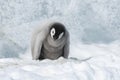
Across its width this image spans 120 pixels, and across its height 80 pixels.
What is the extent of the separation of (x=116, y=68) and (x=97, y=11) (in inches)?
412

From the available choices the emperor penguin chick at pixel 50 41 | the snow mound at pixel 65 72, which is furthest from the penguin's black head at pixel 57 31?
the snow mound at pixel 65 72

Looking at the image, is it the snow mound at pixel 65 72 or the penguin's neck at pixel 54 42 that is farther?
the penguin's neck at pixel 54 42

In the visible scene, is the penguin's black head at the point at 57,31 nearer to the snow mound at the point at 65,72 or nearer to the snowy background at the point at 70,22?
the snow mound at the point at 65,72

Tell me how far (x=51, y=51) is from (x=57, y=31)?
460 mm

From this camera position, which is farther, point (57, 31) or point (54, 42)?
point (54, 42)

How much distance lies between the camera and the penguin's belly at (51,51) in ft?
23.2

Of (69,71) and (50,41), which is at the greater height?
(69,71)

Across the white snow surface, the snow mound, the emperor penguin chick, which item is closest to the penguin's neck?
the emperor penguin chick

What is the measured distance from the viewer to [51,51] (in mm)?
7109

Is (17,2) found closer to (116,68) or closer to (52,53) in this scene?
(52,53)

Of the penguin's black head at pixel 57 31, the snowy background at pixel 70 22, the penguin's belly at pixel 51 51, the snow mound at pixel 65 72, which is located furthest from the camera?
the snowy background at pixel 70 22

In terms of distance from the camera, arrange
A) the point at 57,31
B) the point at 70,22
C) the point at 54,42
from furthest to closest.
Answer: the point at 70,22
the point at 54,42
the point at 57,31

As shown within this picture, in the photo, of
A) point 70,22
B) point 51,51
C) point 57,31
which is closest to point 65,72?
point 57,31

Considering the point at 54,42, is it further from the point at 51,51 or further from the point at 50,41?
the point at 51,51
